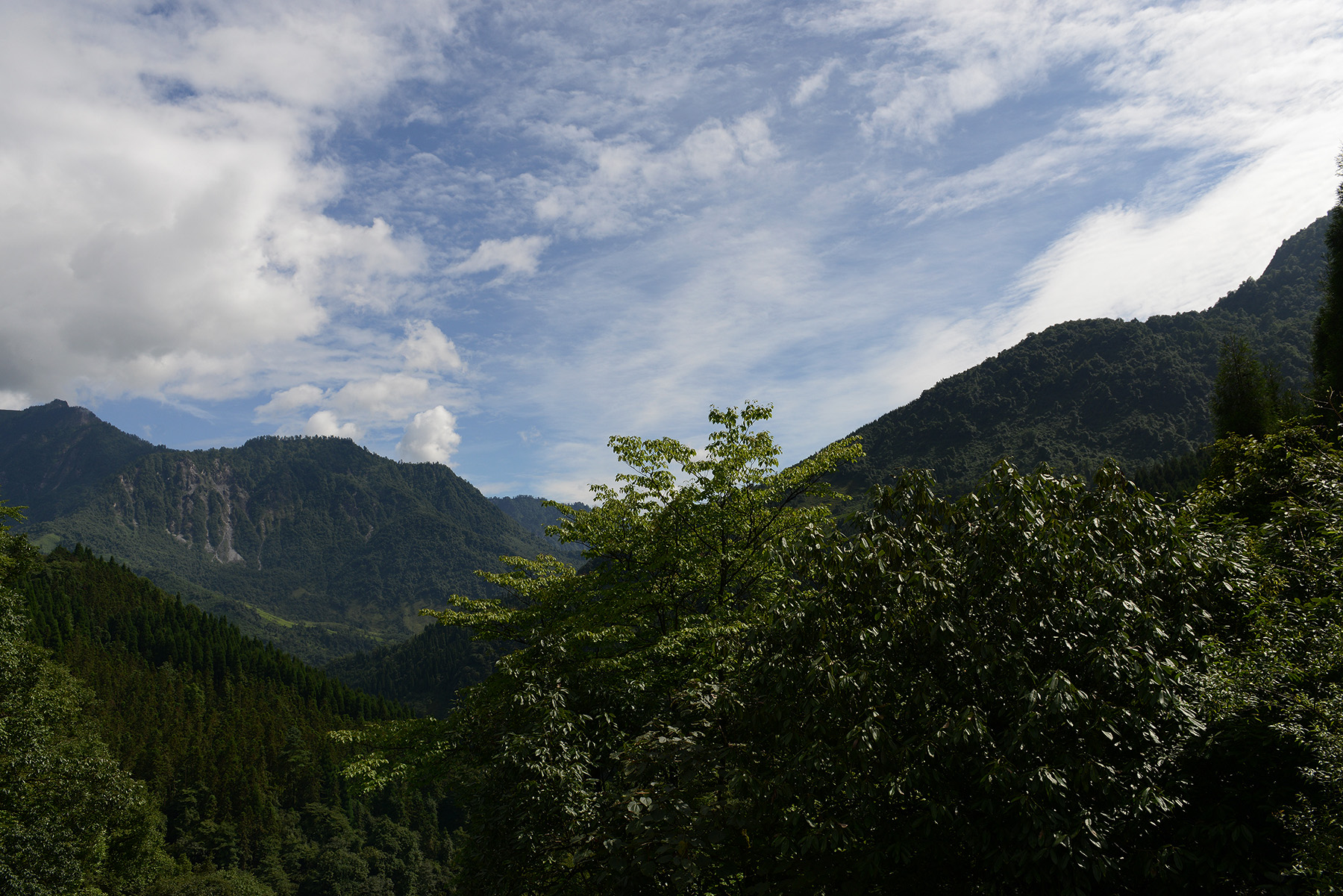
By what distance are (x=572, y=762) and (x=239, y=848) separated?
11000cm

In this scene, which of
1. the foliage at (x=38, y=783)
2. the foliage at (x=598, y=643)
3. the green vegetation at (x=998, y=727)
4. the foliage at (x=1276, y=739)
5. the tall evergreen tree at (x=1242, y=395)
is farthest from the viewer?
the tall evergreen tree at (x=1242, y=395)

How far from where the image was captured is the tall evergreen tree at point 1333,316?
29188 mm

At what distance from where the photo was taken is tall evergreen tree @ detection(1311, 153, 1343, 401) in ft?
95.8

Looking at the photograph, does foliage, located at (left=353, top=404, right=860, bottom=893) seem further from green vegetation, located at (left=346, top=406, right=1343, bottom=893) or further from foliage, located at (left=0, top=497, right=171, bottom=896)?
foliage, located at (left=0, top=497, right=171, bottom=896)

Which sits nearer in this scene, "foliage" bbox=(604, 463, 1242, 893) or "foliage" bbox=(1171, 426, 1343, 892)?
"foliage" bbox=(1171, 426, 1343, 892)

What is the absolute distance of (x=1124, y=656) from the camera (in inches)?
251

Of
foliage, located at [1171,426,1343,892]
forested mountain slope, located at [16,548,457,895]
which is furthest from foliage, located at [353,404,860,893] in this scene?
forested mountain slope, located at [16,548,457,895]

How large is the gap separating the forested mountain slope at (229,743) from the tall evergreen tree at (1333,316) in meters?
79.5

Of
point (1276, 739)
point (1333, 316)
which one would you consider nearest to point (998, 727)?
point (1276, 739)

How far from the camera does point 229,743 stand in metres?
101

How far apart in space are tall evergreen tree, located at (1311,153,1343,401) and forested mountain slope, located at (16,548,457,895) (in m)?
79.5

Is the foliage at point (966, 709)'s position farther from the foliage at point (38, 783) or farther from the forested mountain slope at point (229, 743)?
the forested mountain slope at point (229, 743)

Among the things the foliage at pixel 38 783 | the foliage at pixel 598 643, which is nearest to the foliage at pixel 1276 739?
the foliage at pixel 598 643

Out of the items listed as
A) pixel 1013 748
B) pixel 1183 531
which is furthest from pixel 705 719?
pixel 1183 531
